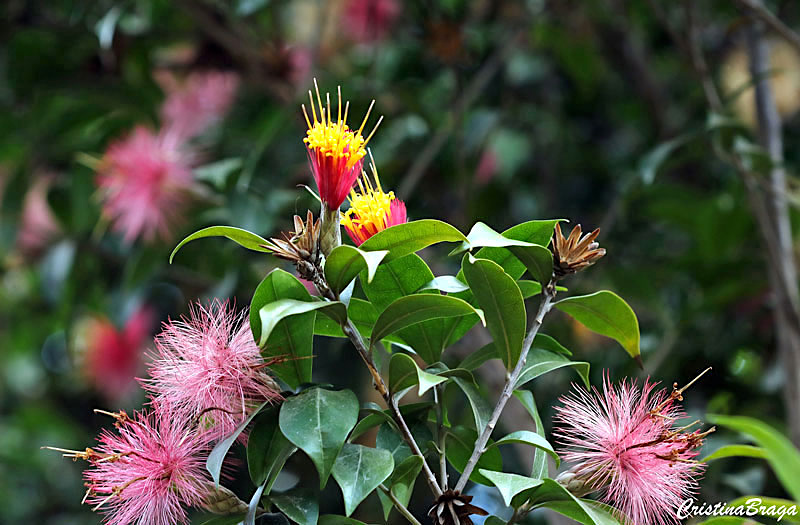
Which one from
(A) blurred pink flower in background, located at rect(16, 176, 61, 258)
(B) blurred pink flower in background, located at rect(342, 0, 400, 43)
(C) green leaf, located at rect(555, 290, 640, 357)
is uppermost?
(B) blurred pink flower in background, located at rect(342, 0, 400, 43)

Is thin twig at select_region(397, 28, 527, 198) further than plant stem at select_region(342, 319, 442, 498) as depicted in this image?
Yes

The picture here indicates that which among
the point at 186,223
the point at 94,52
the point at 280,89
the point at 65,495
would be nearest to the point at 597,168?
the point at 280,89

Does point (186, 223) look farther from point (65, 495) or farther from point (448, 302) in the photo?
point (65, 495)

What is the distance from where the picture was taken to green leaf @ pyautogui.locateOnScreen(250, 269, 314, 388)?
0.44 metres

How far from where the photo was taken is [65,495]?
2.17 metres

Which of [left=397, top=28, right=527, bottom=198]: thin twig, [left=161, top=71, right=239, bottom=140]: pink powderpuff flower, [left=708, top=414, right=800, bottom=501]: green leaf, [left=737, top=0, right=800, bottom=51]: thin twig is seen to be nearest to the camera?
[left=708, top=414, right=800, bottom=501]: green leaf

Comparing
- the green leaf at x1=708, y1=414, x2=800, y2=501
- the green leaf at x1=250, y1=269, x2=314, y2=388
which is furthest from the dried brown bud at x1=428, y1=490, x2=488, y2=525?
the green leaf at x1=708, y1=414, x2=800, y2=501

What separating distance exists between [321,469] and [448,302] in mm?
115

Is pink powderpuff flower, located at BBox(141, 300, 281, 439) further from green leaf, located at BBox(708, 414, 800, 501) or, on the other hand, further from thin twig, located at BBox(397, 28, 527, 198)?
thin twig, located at BBox(397, 28, 527, 198)

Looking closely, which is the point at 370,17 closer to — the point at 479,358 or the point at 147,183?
the point at 147,183

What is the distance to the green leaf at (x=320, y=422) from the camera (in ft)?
1.34

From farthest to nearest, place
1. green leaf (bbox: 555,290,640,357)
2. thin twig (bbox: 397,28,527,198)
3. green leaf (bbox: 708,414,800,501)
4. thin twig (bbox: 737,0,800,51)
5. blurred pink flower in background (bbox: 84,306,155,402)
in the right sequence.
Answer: blurred pink flower in background (bbox: 84,306,155,402) → thin twig (bbox: 397,28,527,198) → thin twig (bbox: 737,0,800,51) → green leaf (bbox: 708,414,800,501) → green leaf (bbox: 555,290,640,357)

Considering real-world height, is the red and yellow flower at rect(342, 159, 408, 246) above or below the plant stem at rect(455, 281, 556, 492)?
above

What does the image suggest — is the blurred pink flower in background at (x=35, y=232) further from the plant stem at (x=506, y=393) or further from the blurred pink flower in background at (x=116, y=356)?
the plant stem at (x=506, y=393)
